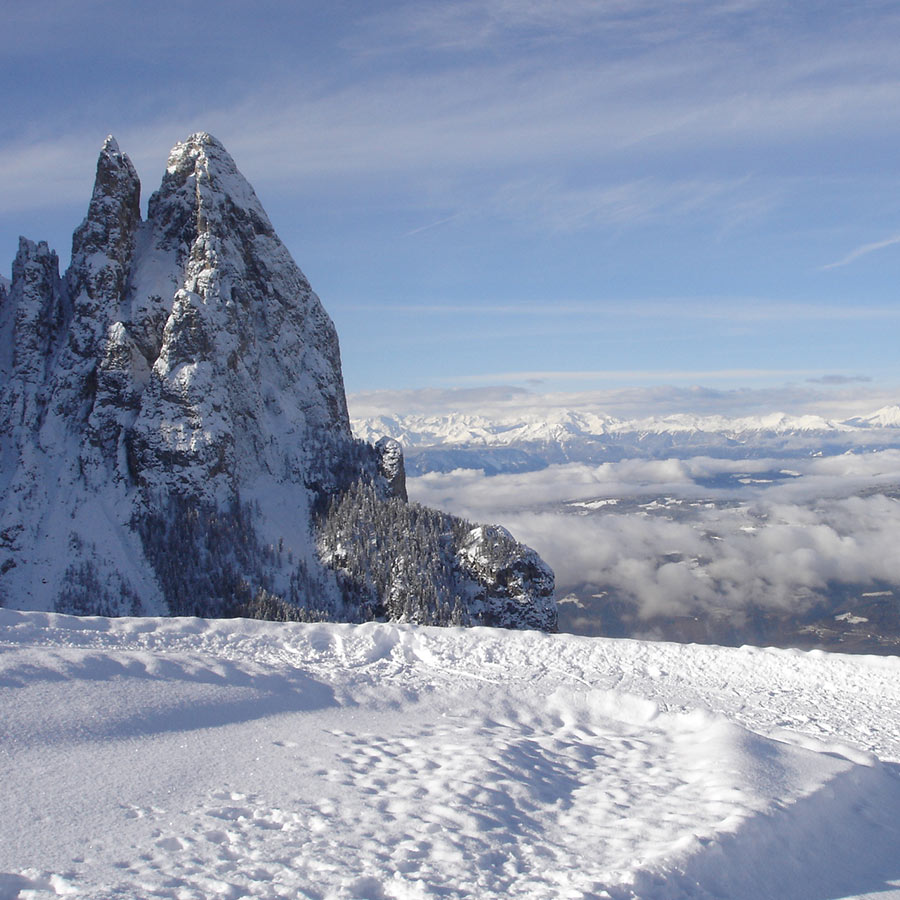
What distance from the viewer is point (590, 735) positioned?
1387 cm

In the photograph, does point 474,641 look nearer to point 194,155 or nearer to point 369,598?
point 369,598

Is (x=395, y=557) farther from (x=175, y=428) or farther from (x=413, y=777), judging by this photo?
(x=413, y=777)

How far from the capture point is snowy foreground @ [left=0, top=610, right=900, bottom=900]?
7.74 m

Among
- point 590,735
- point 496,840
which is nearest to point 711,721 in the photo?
point 590,735

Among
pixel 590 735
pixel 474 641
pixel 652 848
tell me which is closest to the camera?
pixel 652 848

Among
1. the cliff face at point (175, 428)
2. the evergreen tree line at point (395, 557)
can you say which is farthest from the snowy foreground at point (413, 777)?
the cliff face at point (175, 428)

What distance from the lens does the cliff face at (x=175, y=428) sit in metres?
106

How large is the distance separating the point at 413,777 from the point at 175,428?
11725 centimetres

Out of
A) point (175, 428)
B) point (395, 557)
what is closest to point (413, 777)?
point (395, 557)

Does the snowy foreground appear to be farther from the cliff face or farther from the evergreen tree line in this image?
the cliff face

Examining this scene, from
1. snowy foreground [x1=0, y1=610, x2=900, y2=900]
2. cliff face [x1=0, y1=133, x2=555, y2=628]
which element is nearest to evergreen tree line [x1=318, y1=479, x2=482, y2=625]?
cliff face [x1=0, y1=133, x2=555, y2=628]

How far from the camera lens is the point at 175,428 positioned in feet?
387

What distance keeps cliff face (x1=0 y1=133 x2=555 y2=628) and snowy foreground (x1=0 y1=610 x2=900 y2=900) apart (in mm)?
82270

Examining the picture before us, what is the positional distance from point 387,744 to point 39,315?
141738 millimetres
